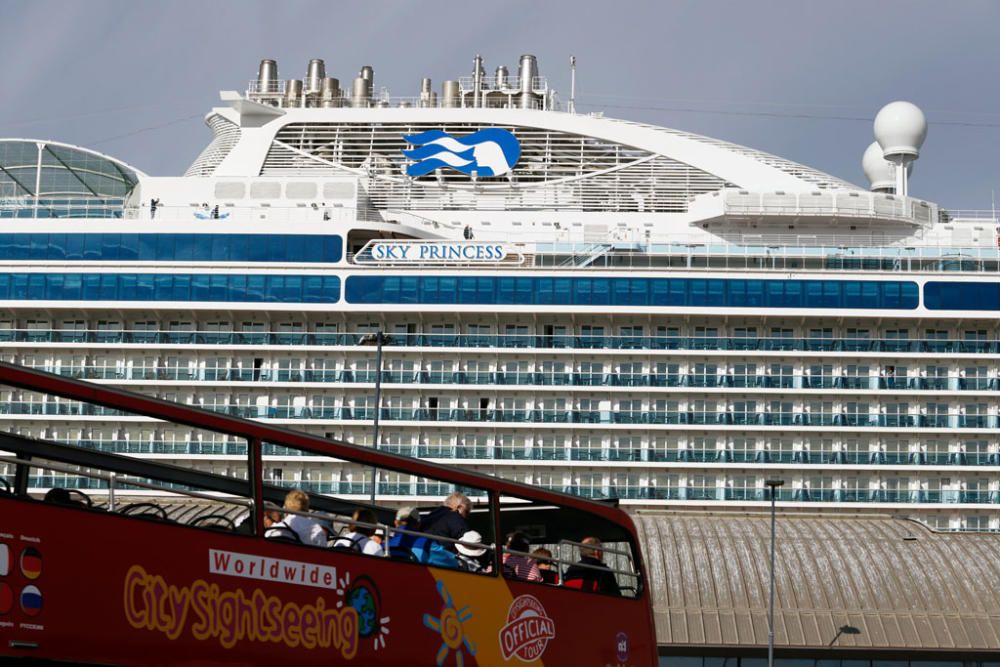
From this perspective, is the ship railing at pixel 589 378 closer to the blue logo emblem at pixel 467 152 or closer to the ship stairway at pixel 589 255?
the ship stairway at pixel 589 255

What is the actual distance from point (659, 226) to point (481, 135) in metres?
6.99

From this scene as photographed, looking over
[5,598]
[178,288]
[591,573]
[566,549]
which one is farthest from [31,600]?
[178,288]

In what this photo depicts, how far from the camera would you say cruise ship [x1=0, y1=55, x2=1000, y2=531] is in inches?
1975

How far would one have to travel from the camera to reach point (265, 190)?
53.1 metres

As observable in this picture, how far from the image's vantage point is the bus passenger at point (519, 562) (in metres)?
14.5

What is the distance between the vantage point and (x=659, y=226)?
176ft

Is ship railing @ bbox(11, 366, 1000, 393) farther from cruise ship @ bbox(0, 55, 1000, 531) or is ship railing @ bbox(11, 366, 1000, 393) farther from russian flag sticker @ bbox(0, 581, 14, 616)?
russian flag sticker @ bbox(0, 581, 14, 616)

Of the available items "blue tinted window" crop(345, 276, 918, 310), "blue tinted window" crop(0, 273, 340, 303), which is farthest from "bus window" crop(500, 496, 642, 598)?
"blue tinted window" crop(0, 273, 340, 303)

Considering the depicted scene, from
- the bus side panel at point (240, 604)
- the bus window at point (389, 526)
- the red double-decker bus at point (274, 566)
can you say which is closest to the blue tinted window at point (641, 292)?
the red double-decker bus at point (274, 566)

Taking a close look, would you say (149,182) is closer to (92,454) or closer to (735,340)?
(735,340)

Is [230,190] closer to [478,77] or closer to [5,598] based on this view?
[478,77]

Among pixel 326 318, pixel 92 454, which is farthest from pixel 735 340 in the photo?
pixel 92 454

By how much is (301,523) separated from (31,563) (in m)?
2.59

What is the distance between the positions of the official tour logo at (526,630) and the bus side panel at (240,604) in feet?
0.05
